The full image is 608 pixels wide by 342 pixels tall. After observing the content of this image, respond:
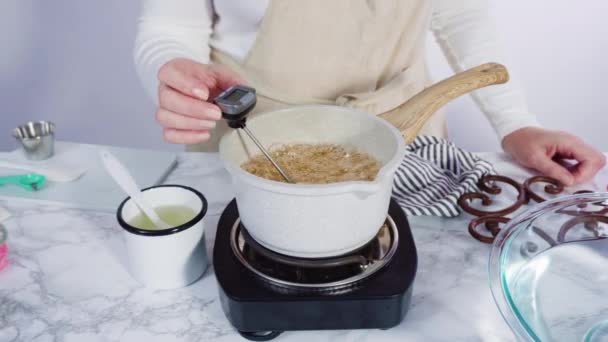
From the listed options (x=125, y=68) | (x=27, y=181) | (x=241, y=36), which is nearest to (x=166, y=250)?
(x=27, y=181)

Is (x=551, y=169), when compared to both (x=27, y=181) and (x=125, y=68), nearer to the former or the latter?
(x=27, y=181)

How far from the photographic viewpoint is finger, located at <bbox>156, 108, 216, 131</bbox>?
29.4 inches

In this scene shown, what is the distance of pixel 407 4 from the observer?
40.6 inches

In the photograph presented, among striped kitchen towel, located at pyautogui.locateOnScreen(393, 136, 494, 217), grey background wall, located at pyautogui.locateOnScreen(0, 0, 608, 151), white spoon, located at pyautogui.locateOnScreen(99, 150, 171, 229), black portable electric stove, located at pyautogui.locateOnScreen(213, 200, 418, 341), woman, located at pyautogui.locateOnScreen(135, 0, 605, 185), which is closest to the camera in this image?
black portable electric stove, located at pyautogui.locateOnScreen(213, 200, 418, 341)

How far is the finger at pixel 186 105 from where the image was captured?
710 mm

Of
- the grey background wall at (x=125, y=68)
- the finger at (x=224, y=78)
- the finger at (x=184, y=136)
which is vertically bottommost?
the grey background wall at (x=125, y=68)

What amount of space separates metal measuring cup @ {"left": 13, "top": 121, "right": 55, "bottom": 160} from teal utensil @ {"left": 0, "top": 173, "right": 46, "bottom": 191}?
76 millimetres

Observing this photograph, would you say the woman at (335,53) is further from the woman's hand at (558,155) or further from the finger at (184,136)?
the finger at (184,136)

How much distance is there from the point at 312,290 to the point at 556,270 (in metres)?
0.31

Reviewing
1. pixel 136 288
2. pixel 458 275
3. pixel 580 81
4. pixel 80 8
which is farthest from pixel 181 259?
pixel 580 81

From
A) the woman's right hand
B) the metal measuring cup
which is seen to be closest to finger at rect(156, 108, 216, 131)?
the woman's right hand

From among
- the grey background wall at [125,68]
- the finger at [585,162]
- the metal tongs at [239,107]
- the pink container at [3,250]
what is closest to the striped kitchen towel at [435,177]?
the finger at [585,162]

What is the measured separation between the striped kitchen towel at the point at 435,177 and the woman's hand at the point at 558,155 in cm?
8

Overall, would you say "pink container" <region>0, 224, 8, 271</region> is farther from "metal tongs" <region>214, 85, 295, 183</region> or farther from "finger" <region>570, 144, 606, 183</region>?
"finger" <region>570, 144, 606, 183</region>
